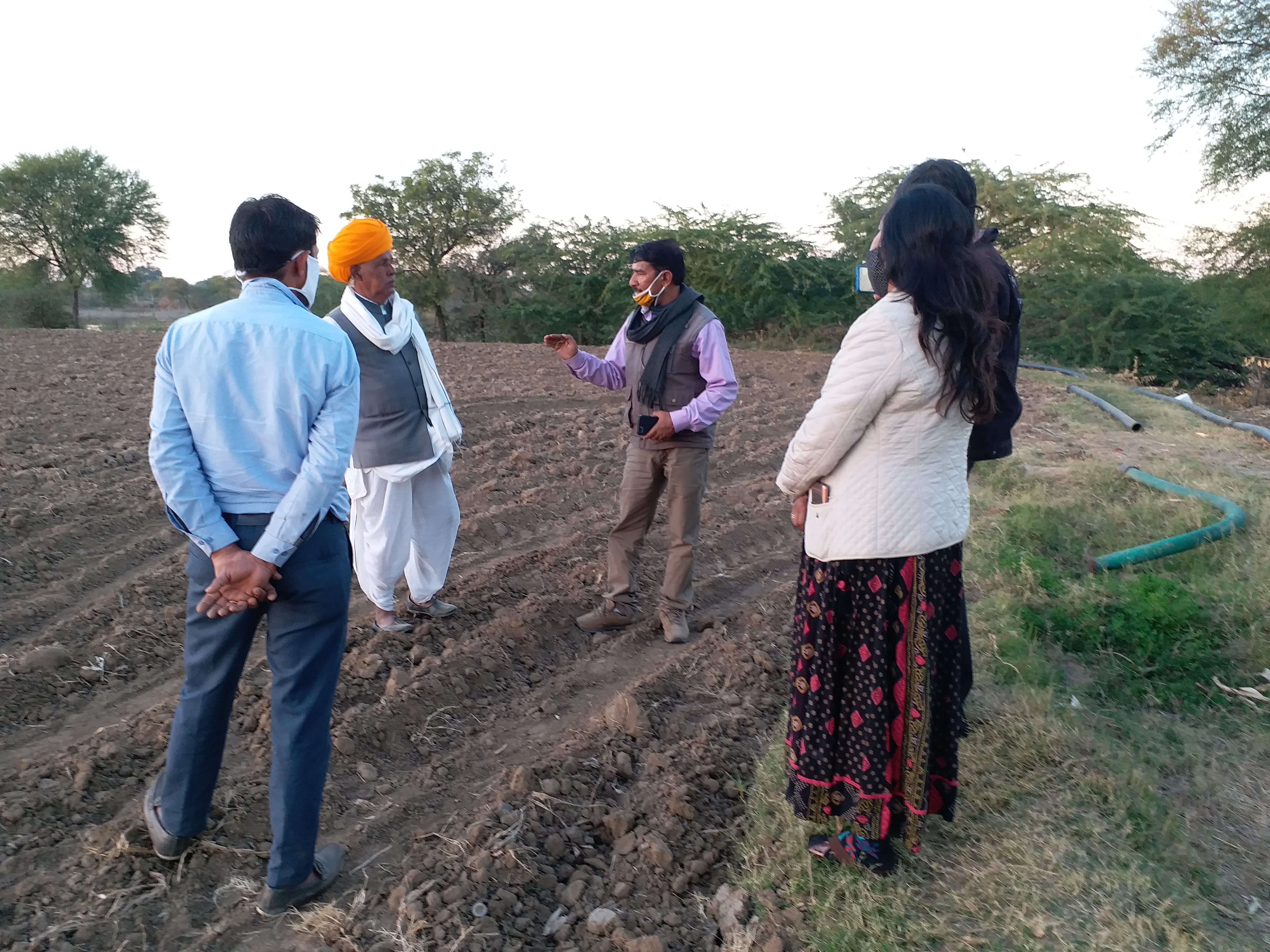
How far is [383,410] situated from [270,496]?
1480 mm

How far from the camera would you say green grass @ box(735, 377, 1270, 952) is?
7.70ft

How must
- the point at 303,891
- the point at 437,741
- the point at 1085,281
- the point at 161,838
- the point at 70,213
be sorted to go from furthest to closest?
1. the point at 70,213
2. the point at 1085,281
3. the point at 437,741
4. the point at 161,838
5. the point at 303,891

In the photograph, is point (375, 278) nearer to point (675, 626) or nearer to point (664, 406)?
point (664, 406)

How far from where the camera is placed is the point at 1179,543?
494cm

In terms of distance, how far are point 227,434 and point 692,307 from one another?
2194 millimetres

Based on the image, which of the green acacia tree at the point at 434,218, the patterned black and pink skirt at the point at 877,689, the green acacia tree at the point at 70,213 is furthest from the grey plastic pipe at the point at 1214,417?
the green acacia tree at the point at 70,213

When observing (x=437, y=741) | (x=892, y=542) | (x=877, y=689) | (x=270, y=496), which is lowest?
(x=437, y=741)

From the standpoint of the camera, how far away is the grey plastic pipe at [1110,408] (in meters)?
9.09

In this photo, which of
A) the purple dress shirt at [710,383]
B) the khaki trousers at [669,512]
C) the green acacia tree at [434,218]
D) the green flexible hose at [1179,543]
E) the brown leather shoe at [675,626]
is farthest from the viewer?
the green acacia tree at [434,218]

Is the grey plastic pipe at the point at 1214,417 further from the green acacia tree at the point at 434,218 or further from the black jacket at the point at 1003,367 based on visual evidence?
the green acacia tree at the point at 434,218

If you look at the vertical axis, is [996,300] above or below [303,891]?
above

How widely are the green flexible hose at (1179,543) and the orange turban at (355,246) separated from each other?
155 inches

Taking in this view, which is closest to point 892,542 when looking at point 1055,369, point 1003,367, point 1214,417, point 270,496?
point 1003,367

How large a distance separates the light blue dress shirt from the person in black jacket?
4.92ft
